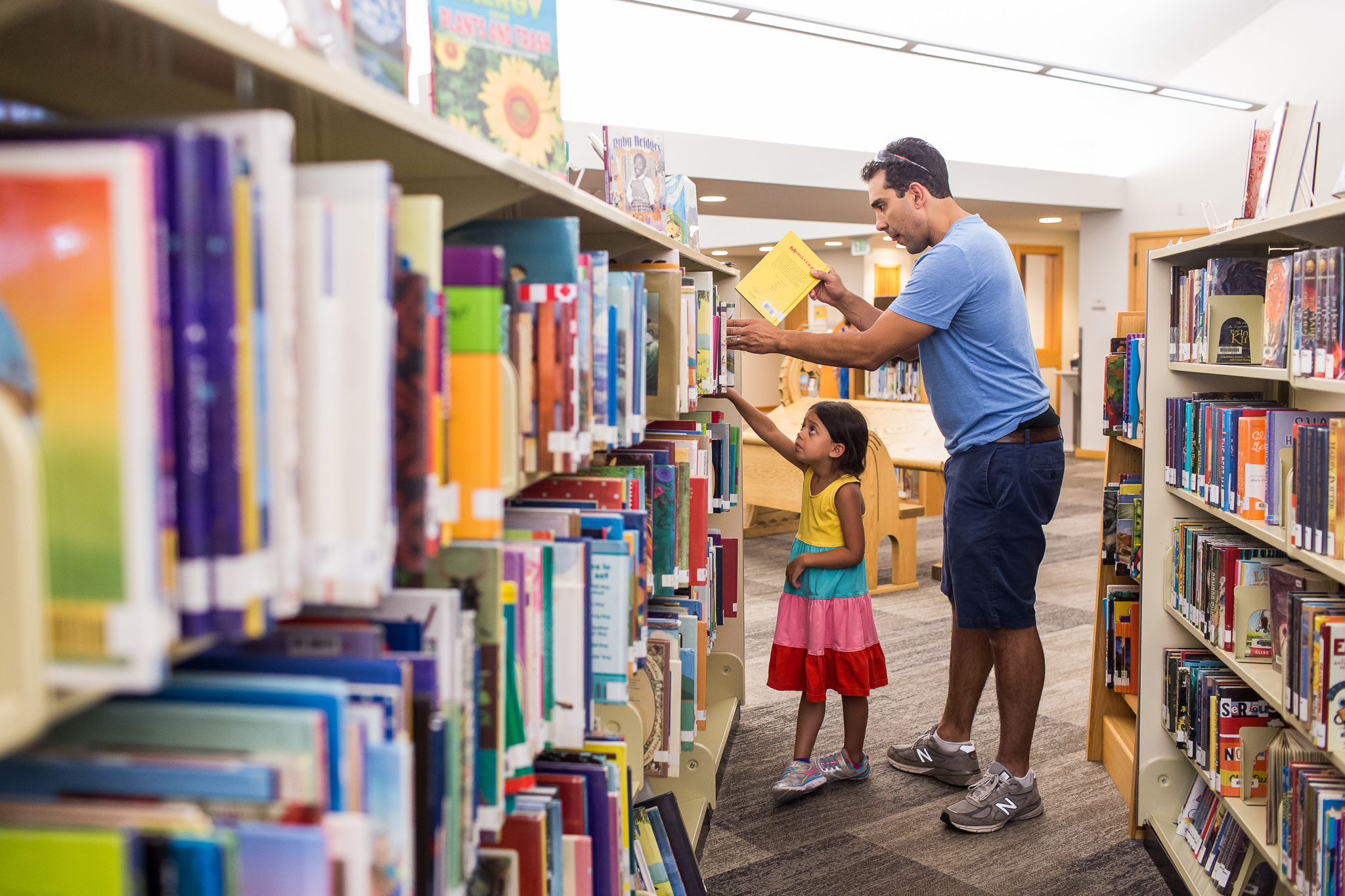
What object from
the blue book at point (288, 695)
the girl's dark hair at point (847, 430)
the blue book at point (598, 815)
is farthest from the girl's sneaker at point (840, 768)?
the blue book at point (288, 695)

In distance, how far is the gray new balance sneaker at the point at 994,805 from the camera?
2.47 meters

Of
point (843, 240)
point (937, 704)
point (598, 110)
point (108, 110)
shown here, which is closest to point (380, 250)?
point (108, 110)

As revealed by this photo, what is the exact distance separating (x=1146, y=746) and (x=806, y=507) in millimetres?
1070

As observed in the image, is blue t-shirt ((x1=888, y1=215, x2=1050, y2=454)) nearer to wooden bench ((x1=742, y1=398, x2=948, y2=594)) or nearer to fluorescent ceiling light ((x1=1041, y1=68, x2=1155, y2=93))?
wooden bench ((x1=742, y1=398, x2=948, y2=594))

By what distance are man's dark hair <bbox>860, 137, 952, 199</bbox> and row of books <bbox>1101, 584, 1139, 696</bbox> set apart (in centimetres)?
127

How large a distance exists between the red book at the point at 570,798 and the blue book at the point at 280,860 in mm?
719

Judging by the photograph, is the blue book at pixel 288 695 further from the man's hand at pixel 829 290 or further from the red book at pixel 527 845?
the man's hand at pixel 829 290

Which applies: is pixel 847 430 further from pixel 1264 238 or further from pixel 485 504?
pixel 485 504

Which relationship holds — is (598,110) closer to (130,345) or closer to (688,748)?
(688,748)

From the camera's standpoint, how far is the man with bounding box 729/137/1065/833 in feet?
8.08

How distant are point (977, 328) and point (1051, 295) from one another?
9.93 metres

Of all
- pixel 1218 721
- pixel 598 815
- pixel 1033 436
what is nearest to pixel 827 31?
pixel 1033 436

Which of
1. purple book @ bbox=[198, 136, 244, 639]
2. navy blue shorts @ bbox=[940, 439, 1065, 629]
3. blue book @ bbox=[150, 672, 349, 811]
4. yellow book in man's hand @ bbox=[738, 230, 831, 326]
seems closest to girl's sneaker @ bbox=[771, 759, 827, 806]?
navy blue shorts @ bbox=[940, 439, 1065, 629]

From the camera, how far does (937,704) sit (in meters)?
3.37
